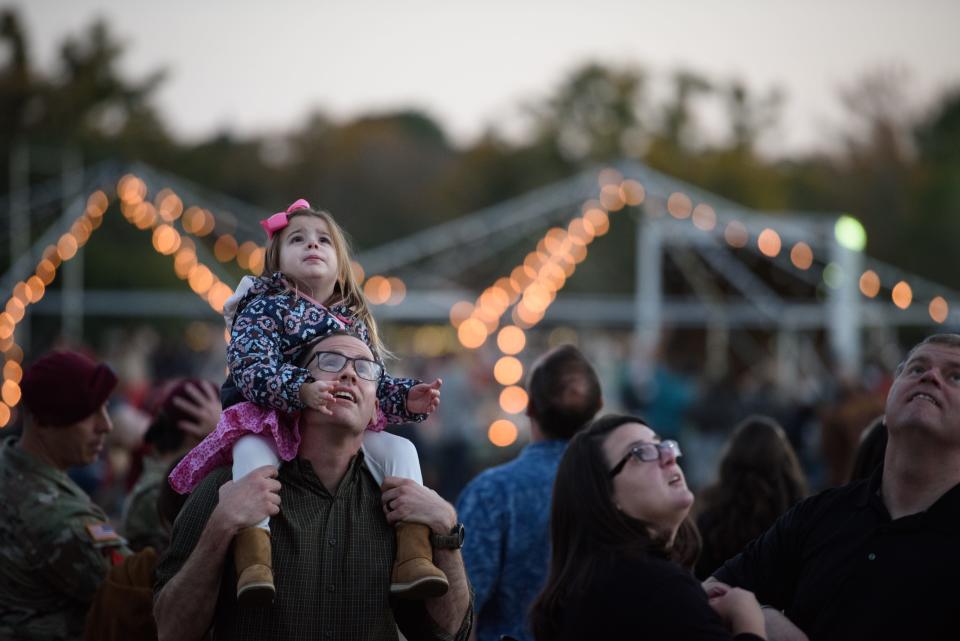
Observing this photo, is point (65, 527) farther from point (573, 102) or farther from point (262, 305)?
point (573, 102)

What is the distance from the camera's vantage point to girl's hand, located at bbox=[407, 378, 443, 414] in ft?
10.3

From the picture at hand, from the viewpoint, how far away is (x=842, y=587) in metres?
2.91

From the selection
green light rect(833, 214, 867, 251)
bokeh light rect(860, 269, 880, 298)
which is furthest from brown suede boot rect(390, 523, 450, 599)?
bokeh light rect(860, 269, 880, 298)

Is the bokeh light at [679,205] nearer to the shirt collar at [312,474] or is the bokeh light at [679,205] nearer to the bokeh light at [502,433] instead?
the bokeh light at [502,433]

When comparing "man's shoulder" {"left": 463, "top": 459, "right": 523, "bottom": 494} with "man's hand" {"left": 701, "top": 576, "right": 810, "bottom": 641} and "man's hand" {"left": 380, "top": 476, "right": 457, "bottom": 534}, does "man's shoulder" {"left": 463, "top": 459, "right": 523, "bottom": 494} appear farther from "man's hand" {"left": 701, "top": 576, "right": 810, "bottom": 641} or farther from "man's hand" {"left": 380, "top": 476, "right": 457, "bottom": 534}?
"man's hand" {"left": 701, "top": 576, "right": 810, "bottom": 641}

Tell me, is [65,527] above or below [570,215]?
below

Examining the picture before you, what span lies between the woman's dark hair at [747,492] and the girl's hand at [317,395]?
1993 mm

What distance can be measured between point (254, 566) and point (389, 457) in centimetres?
53

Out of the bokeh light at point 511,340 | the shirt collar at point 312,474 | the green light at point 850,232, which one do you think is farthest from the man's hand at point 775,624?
the bokeh light at point 511,340

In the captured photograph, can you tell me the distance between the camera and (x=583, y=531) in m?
2.81

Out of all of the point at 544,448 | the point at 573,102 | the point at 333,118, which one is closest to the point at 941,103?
the point at 573,102

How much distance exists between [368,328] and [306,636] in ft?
2.98

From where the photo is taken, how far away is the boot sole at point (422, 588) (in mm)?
2811

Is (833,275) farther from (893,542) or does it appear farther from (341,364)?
(341,364)
